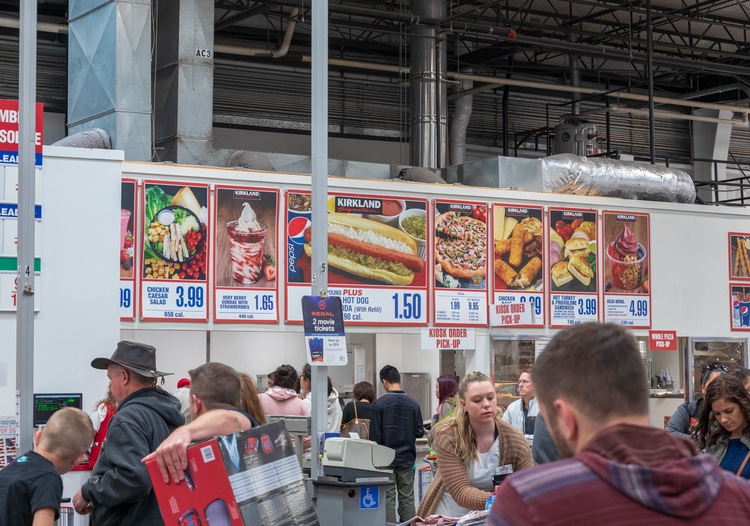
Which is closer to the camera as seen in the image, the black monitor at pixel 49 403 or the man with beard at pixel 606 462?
the man with beard at pixel 606 462

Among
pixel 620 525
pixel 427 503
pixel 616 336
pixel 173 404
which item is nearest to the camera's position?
pixel 620 525

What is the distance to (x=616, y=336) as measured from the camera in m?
1.79

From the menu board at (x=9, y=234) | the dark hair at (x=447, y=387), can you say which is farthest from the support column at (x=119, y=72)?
the dark hair at (x=447, y=387)

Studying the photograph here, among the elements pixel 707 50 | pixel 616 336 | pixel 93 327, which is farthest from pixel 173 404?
pixel 707 50

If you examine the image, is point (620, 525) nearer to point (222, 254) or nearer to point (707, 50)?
point (222, 254)

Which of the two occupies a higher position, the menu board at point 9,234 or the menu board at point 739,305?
the menu board at point 9,234

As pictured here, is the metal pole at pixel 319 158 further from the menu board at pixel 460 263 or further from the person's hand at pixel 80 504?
the menu board at pixel 460 263

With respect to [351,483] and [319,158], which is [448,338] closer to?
[319,158]

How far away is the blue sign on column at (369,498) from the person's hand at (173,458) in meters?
3.41

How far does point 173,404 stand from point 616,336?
2.77m

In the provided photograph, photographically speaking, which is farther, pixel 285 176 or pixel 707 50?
pixel 707 50

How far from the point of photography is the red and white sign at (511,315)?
10.9m

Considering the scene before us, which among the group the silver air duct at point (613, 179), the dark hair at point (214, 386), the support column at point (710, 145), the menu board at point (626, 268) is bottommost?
the dark hair at point (214, 386)

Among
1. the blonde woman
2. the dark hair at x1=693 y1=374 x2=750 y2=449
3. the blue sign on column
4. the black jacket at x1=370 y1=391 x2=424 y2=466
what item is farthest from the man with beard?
the black jacket at x1=370 y1=391 x2=424 y2=466
